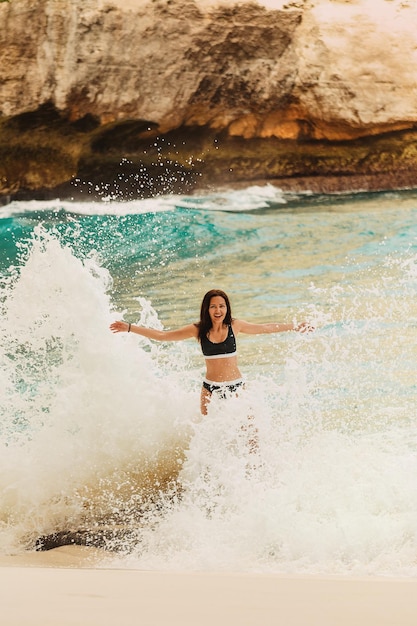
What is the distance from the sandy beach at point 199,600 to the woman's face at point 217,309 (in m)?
1.54

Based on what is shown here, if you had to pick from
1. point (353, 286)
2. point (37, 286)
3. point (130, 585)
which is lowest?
point (353, 286)

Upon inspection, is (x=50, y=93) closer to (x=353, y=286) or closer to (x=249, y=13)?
(x=249, y=13)

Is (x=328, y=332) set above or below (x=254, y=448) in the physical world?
below

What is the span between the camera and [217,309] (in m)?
3.66

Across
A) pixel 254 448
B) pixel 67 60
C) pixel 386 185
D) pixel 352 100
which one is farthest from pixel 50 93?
pixel 254 448

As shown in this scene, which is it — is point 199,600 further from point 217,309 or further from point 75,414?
point 75,414

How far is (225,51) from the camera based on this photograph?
388 inches

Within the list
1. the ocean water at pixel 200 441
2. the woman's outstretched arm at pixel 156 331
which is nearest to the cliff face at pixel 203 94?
the ocean water at pixel 200 441

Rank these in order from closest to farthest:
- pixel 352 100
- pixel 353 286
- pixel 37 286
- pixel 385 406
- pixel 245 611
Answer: pixel 245 611
pixel 37 286
pixel 385 406
pixel 353 286
pixel 352 100

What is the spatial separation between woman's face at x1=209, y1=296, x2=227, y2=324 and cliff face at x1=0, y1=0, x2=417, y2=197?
6.63 meters

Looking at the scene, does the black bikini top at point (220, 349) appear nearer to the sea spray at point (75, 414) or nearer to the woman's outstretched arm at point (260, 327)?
the woman's outstretched arm at point (260, 327)

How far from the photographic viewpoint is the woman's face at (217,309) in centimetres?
366

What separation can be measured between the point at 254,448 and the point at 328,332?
3227 mm

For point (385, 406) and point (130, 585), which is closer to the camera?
point (130, 585)
